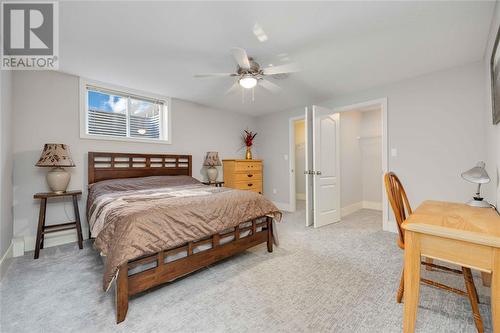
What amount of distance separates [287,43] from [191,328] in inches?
100

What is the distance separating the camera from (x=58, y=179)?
2561 mm

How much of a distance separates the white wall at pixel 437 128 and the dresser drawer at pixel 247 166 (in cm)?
238

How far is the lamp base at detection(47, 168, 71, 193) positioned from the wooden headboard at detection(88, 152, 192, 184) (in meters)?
0.33

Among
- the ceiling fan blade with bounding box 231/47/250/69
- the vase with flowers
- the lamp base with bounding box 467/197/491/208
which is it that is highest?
the ceiling fan blade with bounding box 231/47/250/69

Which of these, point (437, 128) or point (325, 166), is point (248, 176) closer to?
point (325, 166)

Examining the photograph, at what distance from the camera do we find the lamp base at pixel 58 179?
2545 millimetres

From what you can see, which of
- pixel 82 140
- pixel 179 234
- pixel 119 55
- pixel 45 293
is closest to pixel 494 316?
pixel 179 234

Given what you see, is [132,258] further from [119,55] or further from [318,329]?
[119,55]

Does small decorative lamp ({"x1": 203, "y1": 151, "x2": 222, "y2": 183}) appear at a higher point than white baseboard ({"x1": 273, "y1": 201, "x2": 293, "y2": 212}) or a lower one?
higher

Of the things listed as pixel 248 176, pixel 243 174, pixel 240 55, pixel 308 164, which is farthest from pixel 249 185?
pixel 240 55

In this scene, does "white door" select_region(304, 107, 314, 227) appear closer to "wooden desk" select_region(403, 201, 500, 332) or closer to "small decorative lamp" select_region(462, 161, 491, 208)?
"small decorative lamp" select_region(462, 161, 491, 208)

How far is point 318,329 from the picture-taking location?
1.32m

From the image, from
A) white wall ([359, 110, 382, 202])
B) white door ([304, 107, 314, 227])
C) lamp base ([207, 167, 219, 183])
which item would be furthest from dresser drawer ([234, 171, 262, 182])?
white wall ([359, 110, 382, 202])

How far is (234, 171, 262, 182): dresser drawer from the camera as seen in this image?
4.28m
